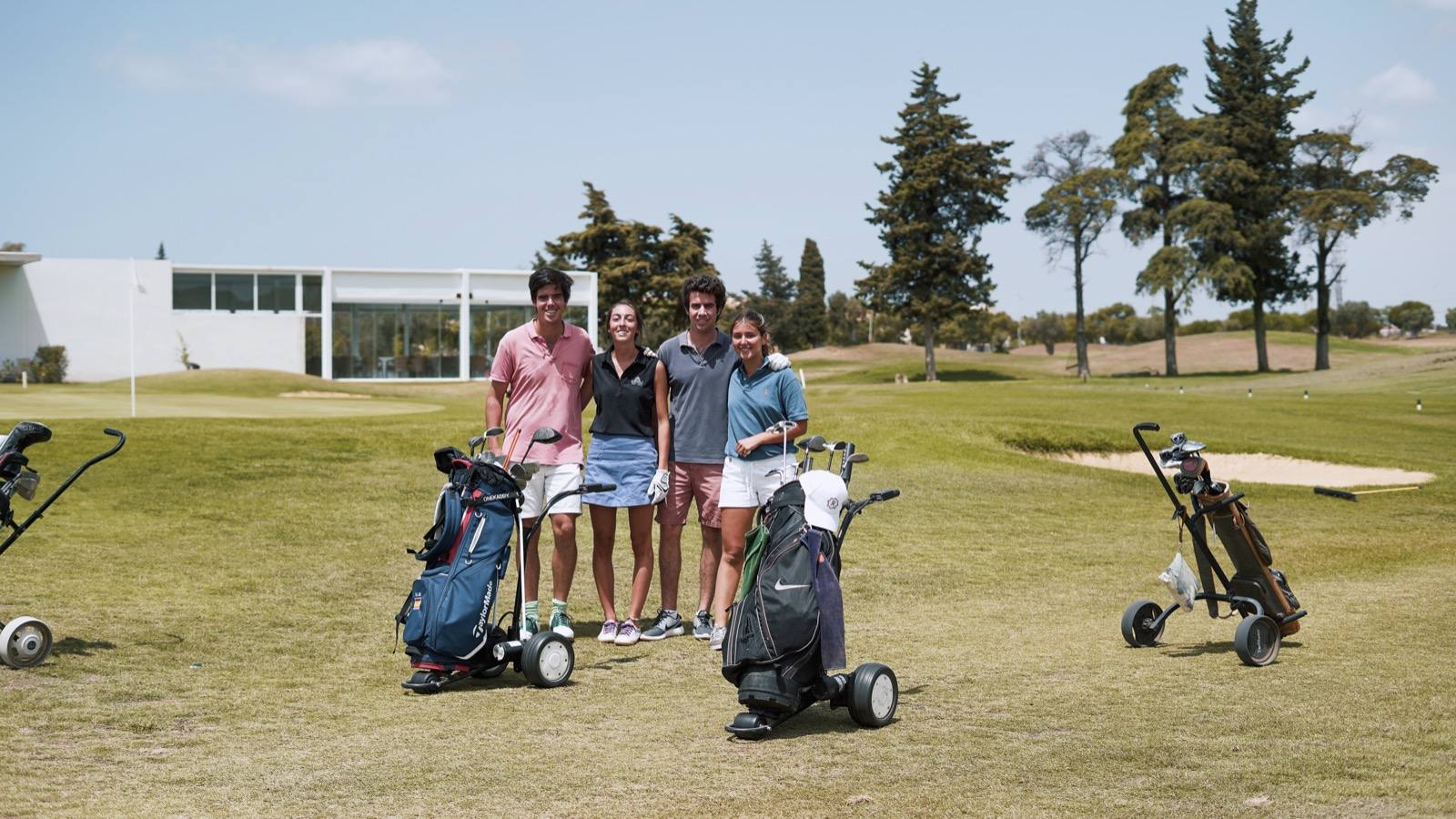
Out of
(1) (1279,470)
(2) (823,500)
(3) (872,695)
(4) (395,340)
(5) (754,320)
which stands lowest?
(1) (1279,470)

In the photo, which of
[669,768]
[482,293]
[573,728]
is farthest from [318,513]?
[482,293]

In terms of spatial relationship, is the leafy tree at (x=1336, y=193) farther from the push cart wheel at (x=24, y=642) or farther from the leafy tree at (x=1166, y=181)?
the push cart wheel at (x=24, y=642)

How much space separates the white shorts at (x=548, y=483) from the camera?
25.5ft

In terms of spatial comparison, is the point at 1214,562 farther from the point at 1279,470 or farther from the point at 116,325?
the point at 116,325

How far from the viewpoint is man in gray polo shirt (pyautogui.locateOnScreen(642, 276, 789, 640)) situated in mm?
7996

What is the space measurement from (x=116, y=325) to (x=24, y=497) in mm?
51970

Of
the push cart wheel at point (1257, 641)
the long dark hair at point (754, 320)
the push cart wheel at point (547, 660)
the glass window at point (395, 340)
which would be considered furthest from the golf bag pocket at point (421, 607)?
the glass window at point (395, 340)

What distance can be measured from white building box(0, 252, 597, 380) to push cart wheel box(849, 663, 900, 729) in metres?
52.3

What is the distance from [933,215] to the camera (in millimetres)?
68375

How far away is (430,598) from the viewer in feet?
21.9

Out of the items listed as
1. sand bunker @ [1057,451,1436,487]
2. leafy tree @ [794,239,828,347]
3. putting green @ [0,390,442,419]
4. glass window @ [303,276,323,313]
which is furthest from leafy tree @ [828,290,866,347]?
sand bunker @ [1057,451,1436,487]

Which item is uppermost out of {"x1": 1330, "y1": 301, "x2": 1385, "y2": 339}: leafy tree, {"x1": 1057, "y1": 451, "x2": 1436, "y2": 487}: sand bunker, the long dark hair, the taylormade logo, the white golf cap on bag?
{"x1": 1330, "y1": 301, "x2": 1385, "y2": 339}: leafy tree

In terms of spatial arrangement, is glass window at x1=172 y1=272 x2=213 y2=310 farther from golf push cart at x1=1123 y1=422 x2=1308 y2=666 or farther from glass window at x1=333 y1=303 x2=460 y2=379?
golf push cart at x1=1123 y1=422 x2=1308 y2=666

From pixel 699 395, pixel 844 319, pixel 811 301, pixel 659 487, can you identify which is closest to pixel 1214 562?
pixel 699 395
